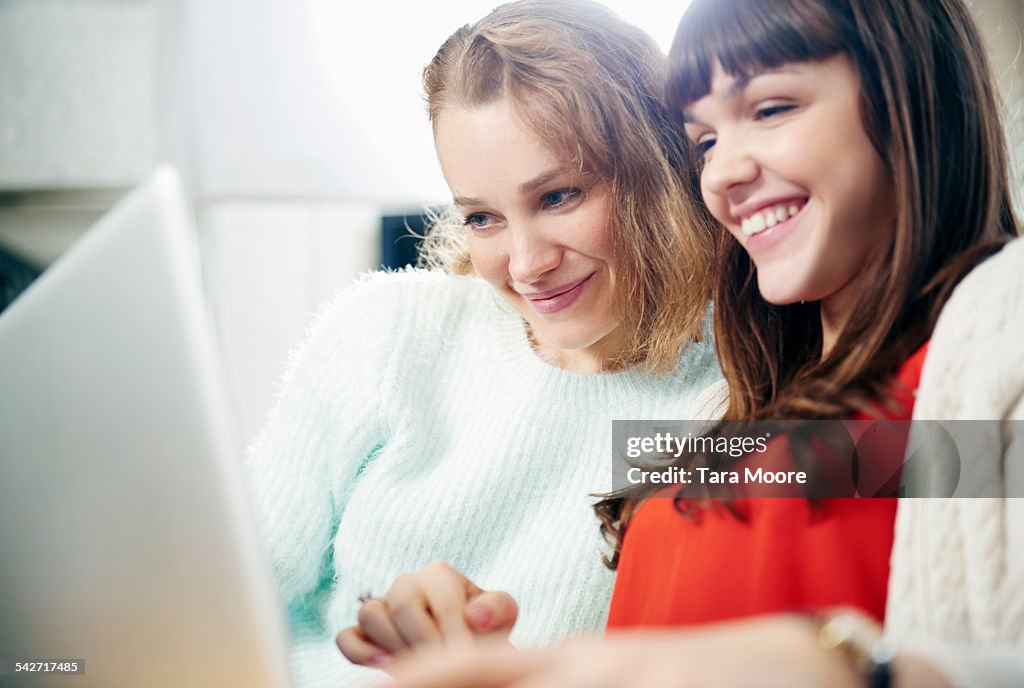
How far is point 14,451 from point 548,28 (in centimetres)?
51

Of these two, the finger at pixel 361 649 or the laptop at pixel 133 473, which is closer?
the laptop at pixel 133 473

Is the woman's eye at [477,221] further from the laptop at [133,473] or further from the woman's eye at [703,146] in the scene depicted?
the laptop at [133,473]

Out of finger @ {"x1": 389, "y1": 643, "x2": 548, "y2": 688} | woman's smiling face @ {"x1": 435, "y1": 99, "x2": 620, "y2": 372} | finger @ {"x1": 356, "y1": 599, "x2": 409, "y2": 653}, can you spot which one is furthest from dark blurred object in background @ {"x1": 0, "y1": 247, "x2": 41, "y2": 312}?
finger @ {"x1": 389, "y1": 643, "x2": 548, "y2": 688}

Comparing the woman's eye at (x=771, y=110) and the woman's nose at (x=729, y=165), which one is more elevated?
the woman's eye at (x=771, y=110)

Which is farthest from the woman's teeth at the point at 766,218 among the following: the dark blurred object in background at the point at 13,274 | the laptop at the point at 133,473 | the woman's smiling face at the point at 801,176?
the dark blurred object in background at the point at 13,274

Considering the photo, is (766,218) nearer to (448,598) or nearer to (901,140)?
(901,140)

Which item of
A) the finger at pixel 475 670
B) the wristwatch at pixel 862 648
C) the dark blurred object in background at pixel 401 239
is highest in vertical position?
the dark blurred object in background at pixel 401 239

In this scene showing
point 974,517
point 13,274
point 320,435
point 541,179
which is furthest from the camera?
point 13,274

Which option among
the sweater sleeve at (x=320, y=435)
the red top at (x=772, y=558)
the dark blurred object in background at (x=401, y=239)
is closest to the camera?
the red top at (x=772, y=558)

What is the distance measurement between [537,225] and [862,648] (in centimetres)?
45

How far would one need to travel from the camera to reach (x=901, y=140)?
519 millimetres

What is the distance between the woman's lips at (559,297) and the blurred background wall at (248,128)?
198mm

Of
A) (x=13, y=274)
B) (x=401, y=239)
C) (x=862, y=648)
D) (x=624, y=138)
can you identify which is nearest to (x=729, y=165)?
(x=624, y=138)

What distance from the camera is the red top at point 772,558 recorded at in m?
0.49
